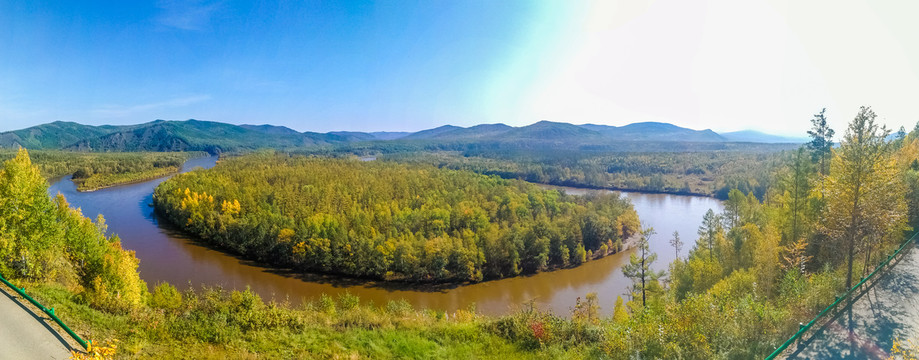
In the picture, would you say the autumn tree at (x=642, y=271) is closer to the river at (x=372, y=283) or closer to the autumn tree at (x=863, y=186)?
the river at (x=372, y=283)

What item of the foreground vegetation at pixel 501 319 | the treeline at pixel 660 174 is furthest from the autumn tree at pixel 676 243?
the treeline at pixel 660 174

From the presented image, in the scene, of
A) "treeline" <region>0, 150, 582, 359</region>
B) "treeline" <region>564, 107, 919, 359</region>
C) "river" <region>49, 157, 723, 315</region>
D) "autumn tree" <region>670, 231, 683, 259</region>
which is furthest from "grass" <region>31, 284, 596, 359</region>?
"autumn tree" <region>670, 231, 683, 259</region>

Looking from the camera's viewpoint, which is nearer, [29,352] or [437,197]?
[29,352]

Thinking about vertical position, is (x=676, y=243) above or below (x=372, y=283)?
above

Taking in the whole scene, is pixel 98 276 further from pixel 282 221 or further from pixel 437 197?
pixel 437 197

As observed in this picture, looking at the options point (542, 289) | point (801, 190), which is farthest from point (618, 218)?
point (801, 190)

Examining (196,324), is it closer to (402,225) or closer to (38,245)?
(38,245)

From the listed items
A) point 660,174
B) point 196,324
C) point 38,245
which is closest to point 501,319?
point 196,324

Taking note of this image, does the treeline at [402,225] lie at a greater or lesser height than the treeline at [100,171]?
lesser
